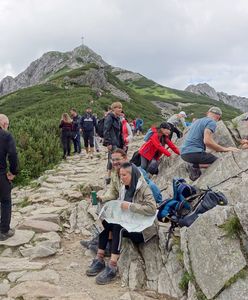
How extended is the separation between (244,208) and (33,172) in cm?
1010

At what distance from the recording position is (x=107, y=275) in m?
6.03

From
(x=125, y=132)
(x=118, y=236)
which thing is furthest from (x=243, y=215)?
(x=125, y=132)

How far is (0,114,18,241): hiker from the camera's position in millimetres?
7406

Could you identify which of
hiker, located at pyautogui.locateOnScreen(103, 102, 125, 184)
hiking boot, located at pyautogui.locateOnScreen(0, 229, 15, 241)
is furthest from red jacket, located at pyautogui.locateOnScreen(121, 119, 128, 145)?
hiking boot, located at pyautogui.locateOnScreen(0, 229, 15, 241)

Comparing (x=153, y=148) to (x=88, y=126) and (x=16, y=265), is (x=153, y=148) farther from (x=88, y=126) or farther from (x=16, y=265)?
(x=88, y=126)

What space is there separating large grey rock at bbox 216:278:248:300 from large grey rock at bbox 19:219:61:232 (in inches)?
175

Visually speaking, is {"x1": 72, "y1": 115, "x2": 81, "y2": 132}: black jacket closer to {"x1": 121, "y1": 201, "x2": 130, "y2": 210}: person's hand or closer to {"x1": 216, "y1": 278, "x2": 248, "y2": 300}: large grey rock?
{"x1": 121, "y1": 201, "x2": 130, "y2": 210}: person's hand

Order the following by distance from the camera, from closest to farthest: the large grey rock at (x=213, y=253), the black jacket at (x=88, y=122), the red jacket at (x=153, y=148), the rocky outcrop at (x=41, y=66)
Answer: the large grey rock at (x=213, y=253) → the red jacket at (x=153, y=148) → the black jacket at (x=88, y=122) → the rocky outcrop at (x=41, y=66)

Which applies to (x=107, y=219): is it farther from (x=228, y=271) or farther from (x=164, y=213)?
(x=228, y=271)

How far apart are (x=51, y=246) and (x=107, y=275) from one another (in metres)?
1.85

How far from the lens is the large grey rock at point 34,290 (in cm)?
559

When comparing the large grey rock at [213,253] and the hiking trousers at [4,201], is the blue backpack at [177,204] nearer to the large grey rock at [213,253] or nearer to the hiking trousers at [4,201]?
the large grey rock at [213,253]

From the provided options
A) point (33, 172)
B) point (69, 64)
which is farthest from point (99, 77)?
point (33, 172)

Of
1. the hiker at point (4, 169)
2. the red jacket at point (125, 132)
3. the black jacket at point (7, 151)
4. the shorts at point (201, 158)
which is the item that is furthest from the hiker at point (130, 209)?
the red jacket at point (125, 132)
